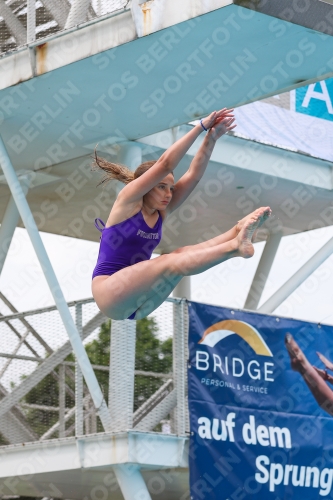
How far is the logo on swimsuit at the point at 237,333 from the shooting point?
11.5 m

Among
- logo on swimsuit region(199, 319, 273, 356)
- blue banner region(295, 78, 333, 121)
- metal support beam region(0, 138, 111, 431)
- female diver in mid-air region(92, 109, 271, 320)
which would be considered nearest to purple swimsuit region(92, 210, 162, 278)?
female diver in mid-air region(92, 109, 271, 320)

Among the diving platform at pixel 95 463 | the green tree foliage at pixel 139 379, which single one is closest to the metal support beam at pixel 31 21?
the green tree foliage at pixel 139 379

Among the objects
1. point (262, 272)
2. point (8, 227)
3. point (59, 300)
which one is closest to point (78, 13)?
point (59, 300)

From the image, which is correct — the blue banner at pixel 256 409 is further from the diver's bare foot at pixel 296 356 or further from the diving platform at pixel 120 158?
the diving platform at pixel 120 158

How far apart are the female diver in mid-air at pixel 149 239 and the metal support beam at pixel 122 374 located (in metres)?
3.34

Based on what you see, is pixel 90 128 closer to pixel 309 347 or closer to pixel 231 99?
pixel 231 99

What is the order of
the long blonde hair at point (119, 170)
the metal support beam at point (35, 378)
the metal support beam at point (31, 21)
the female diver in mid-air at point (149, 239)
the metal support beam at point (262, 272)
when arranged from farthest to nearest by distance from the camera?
the metal support beam at point (262, 272) → the metal support beam at point (35, 378) → the metal support beam at point (31, 21) → the long blonde hair at point (119, 170) → the female diver in mid-air at point (149, 239)

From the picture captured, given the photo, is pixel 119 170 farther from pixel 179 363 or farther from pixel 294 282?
pixel 294 282

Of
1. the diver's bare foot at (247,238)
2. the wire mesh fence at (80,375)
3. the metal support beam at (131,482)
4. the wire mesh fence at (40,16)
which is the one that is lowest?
the diver's bare foot at (247,238)

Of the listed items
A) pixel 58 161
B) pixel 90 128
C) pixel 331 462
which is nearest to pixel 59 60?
pixel 90 128

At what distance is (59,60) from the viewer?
10.1 m

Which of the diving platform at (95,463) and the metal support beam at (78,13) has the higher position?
the metal support beam at (78,13)

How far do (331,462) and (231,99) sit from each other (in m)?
4.40

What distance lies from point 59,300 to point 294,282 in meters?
3.69
